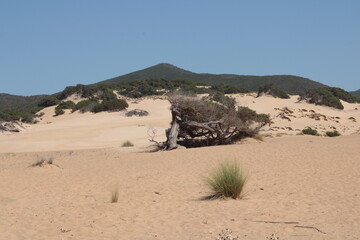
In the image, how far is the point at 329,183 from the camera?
10117 mm

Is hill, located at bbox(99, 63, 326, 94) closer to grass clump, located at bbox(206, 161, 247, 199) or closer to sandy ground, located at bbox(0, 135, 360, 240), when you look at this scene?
sandy ground, located at bbox(0, 135, 360, 240)

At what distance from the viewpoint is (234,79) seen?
4080 inches

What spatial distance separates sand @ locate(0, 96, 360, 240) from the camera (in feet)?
22.6

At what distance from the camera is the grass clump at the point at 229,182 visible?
9.02 metres

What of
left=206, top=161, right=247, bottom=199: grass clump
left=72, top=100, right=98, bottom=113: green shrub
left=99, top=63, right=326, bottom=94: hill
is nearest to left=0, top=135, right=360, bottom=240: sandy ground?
left=206, top=161, right=247, bottom=199: grass clump

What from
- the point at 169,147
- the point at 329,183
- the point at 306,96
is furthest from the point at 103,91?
the point at 329,183

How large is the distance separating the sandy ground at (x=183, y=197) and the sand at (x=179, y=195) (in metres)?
0.02

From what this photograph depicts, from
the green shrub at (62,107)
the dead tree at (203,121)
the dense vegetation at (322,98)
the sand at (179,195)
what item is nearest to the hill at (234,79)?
the dense vegetation at (322,98)

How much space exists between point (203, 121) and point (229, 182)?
427 inches

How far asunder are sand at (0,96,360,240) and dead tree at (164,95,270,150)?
0.97m

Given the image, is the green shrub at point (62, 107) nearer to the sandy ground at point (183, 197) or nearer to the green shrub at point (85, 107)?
the green shrub at point (85, 107)

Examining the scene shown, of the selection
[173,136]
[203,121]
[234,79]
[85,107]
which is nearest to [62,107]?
[85,107]

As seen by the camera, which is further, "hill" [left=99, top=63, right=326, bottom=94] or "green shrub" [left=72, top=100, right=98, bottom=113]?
"hill" [left=99, top=63, right=326, bottom=94]

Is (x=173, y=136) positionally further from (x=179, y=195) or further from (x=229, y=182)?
(x=229, y=182)
